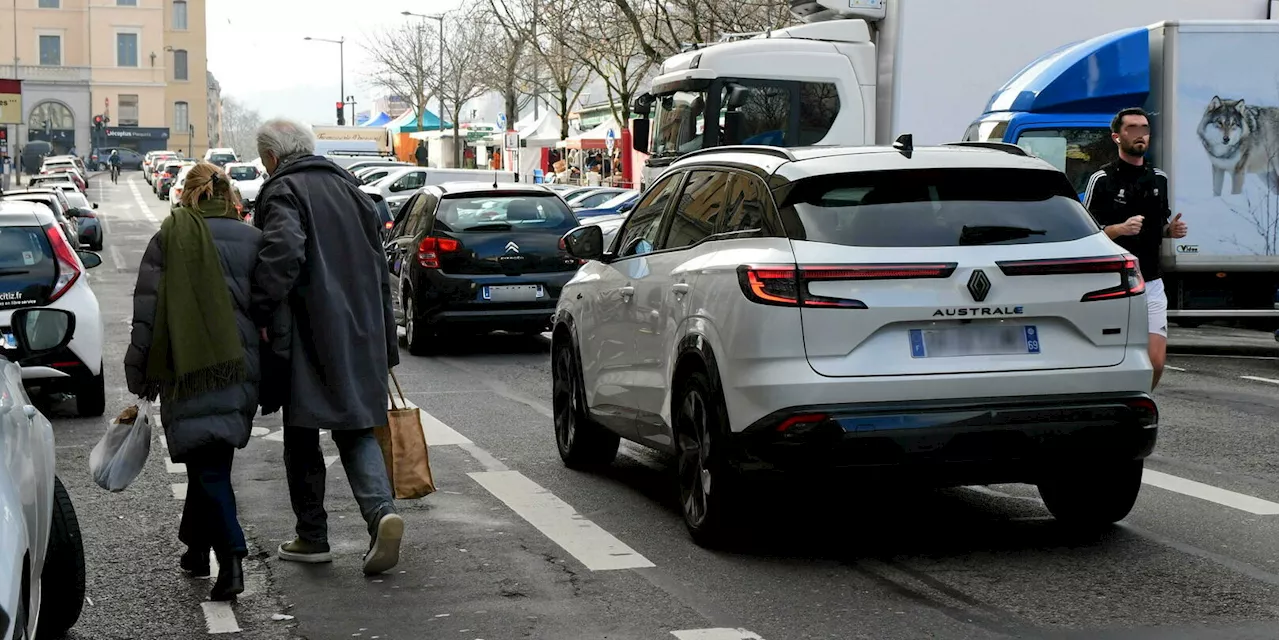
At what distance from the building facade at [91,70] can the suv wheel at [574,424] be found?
367 feet

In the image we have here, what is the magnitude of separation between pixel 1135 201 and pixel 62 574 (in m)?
6.13

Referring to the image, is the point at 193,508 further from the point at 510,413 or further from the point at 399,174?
the point at 399,174

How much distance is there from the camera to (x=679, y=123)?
20.1 metres

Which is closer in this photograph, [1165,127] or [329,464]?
[329,464]

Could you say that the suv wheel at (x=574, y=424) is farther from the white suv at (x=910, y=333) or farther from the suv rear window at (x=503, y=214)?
the suv rear window at (x=503, y=214)

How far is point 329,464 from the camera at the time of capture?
32.2 feet

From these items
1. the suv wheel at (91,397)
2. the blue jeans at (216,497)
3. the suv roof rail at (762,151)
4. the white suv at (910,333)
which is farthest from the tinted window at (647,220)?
the suv wheel at (91,397)

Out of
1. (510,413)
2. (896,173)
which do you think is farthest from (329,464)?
(896,173)

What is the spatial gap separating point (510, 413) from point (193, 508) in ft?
17.8

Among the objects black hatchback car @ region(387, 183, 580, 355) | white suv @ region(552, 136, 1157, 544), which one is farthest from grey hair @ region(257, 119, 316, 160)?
black hatchback car @ region(387, 183, 580, 355)

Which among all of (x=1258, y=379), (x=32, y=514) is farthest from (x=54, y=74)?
(x=32, y=514)

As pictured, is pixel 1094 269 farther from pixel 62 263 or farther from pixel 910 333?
pixel 62 263

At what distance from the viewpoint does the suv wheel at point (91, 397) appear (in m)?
12.1

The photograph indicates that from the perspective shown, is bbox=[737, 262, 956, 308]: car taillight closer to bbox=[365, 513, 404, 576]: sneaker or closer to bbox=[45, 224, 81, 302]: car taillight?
bbox=[365, 513, 404, 576]: sneaker
